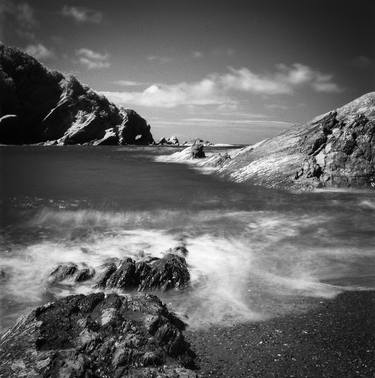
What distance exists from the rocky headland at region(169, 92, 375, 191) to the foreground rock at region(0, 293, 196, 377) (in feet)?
66.0

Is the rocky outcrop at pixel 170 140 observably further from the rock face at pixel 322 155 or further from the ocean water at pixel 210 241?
the ocean water at pixel 210 241

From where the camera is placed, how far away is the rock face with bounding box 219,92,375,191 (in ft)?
79.3

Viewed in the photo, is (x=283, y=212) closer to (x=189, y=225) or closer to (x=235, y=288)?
(x=189, y=225)

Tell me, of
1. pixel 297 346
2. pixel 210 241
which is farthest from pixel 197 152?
pixel 297 346

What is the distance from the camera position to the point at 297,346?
622 cm

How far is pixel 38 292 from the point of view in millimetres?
8648

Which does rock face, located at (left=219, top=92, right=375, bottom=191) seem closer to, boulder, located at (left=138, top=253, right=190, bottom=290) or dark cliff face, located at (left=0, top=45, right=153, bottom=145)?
boulder, located at (left=138, top=253, right=190, bottom=290)

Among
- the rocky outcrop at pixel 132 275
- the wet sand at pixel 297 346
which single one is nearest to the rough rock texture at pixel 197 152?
the rocky outcrop at pixel 132 275

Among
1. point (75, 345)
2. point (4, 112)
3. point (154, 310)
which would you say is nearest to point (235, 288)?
point (154, 310)

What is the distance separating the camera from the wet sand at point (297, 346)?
561 centimetres

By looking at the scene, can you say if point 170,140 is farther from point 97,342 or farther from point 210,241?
point 97,342

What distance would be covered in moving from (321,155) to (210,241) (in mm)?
16690

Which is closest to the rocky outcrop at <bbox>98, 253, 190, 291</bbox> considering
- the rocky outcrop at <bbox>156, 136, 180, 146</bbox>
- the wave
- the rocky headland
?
the wave

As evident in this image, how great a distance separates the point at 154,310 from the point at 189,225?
30.1 ft
